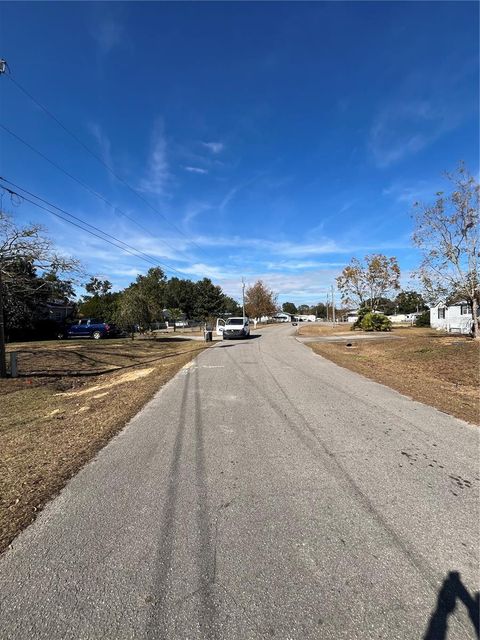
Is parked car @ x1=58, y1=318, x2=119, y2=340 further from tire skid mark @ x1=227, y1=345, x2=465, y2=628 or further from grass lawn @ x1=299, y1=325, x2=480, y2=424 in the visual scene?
tire skid mark @ x1=227, y1=345, x2=465, y2=628

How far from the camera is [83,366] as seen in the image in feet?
47.0

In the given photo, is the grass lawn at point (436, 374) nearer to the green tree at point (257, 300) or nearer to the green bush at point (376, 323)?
the green bush at point (376, 323)

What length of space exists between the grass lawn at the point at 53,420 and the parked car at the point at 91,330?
705 inches

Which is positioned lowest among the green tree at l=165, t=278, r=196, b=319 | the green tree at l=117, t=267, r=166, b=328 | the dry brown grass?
the dry brown grass

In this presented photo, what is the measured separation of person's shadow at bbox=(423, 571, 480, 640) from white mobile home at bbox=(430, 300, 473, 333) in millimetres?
30097

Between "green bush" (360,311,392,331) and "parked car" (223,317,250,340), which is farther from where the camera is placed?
"green bush" (360,311,392,331)

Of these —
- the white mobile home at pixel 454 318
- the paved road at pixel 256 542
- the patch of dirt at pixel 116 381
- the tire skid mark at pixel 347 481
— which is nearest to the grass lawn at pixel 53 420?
the patch of dirt at pixel 116 381

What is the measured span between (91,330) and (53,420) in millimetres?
27622

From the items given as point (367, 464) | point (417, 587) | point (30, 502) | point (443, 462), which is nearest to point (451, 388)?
point (443, 462)

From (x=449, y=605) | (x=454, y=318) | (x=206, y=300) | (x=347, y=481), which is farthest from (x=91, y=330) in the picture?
(x=206, y=300)

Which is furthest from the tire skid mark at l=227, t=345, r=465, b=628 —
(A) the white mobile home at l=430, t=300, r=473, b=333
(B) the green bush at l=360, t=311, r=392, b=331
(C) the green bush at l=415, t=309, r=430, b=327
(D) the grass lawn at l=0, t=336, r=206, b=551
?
(C) the green bush at l=415, t=309, r=430, b=327

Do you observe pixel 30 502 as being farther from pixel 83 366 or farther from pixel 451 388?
pixel 83 366

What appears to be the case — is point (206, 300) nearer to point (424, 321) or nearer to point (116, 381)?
point (424, 321)

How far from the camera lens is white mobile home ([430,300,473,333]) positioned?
31.4 m
